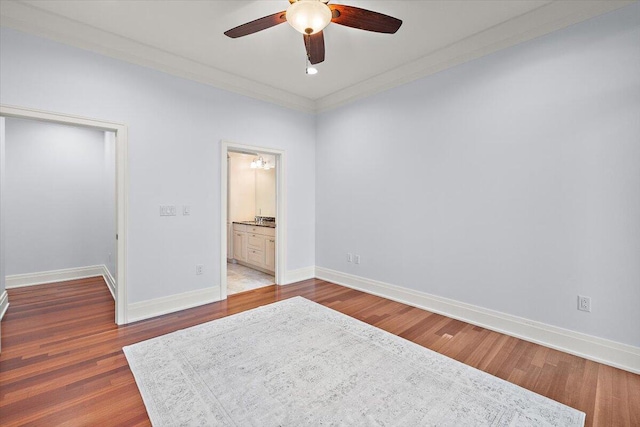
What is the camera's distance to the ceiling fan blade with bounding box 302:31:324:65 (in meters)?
2.18

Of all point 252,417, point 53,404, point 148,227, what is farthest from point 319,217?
point 53,404

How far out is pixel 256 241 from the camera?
17.8 feet

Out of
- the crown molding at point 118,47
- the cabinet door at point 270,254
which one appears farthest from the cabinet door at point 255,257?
the crown molding at point 118,47

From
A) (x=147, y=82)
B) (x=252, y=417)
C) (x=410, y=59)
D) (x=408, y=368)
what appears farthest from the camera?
(x=410, y=59)

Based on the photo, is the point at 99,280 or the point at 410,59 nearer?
the point at 410,59

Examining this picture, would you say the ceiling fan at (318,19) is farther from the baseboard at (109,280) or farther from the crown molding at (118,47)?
the baseboard at (109,280)

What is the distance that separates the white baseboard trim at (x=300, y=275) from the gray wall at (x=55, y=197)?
8.77ft

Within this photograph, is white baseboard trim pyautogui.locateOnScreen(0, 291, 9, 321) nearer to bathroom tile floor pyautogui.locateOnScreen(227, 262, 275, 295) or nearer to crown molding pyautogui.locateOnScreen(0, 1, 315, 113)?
bathroom tile floor pyautogui.locateOnScreen(227, 262, 275, 295)

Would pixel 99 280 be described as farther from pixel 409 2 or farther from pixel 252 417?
pixel 409 2

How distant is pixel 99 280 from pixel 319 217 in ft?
12.7

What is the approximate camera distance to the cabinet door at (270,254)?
500 cm

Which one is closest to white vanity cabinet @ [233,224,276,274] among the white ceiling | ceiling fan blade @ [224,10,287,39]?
the white ceiling

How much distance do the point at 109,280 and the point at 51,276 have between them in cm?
115

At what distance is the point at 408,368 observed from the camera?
2.26 metres
